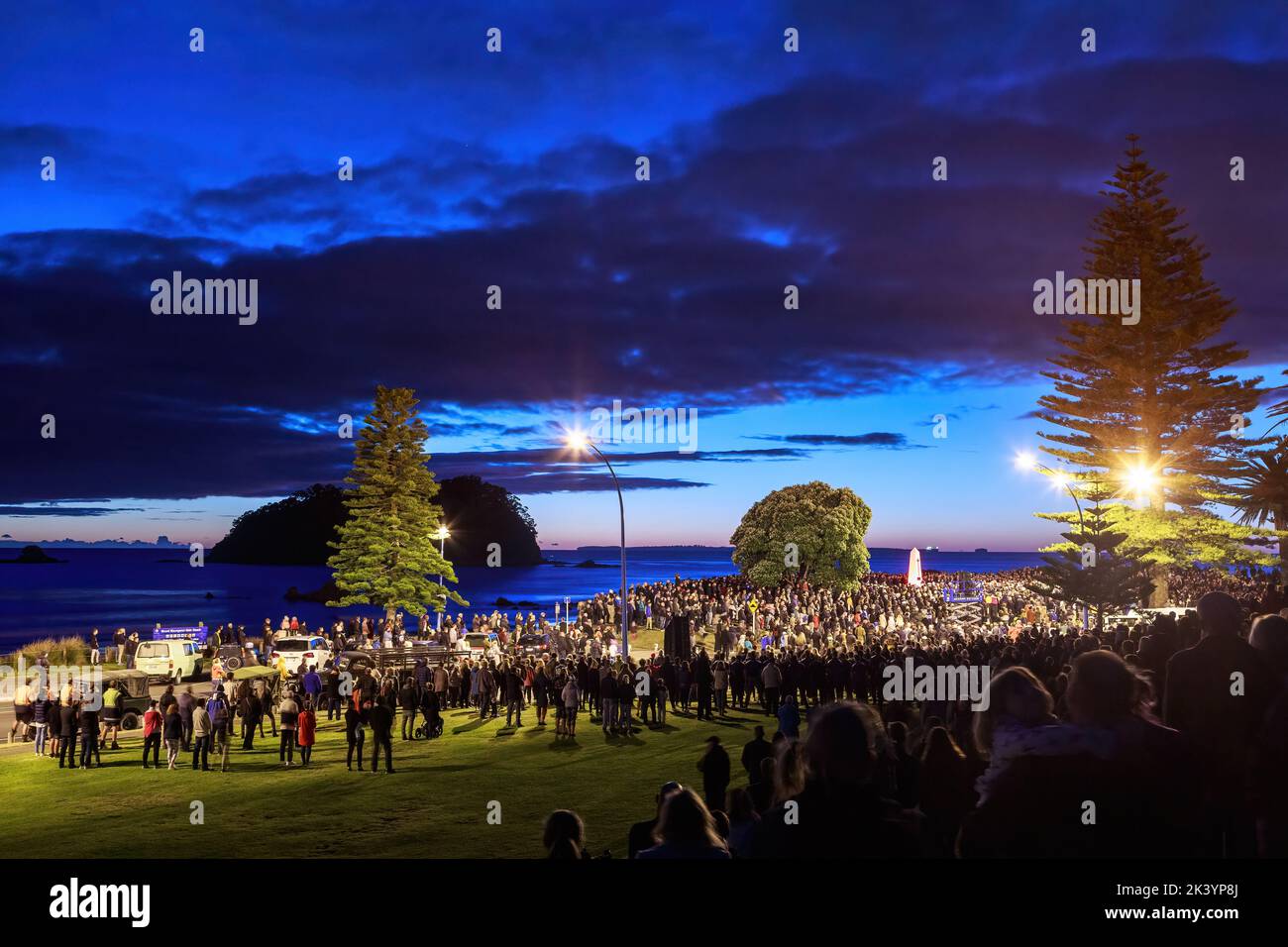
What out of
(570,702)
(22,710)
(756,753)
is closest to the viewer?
(756,753)

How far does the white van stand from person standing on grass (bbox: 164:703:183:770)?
54.3 feet

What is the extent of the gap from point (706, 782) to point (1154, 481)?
35.5 meters

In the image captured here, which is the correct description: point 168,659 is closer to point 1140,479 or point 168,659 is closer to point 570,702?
point 570,702

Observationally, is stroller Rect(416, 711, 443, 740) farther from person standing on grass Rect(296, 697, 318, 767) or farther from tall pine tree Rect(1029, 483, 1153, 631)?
tall pine tree Rect(1029, 483, 1153, 631)

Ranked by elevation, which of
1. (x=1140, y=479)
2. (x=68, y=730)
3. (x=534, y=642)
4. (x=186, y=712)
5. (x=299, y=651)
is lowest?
(x=534, y=642)

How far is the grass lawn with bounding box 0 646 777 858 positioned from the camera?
37.9 feet

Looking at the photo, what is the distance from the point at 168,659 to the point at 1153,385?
4342cm

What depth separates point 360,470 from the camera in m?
46.8

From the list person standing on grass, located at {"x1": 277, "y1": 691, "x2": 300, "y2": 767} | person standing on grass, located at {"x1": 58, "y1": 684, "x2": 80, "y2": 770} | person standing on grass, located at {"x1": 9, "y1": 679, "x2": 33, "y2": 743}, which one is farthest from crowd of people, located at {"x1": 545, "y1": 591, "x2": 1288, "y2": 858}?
person standing on grass, located at {"x1": 9, "y1": 679, "x2": 33, "y2": 743}

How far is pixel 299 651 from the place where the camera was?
35.4 meters

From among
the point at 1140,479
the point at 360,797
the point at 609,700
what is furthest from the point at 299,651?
the point at 1140,479

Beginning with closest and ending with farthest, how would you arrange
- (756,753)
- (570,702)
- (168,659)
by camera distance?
1. (756,753)
2. (570,702)
3. (168,659)

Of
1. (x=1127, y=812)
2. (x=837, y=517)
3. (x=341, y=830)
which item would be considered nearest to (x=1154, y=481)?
(x=837, y=517)
